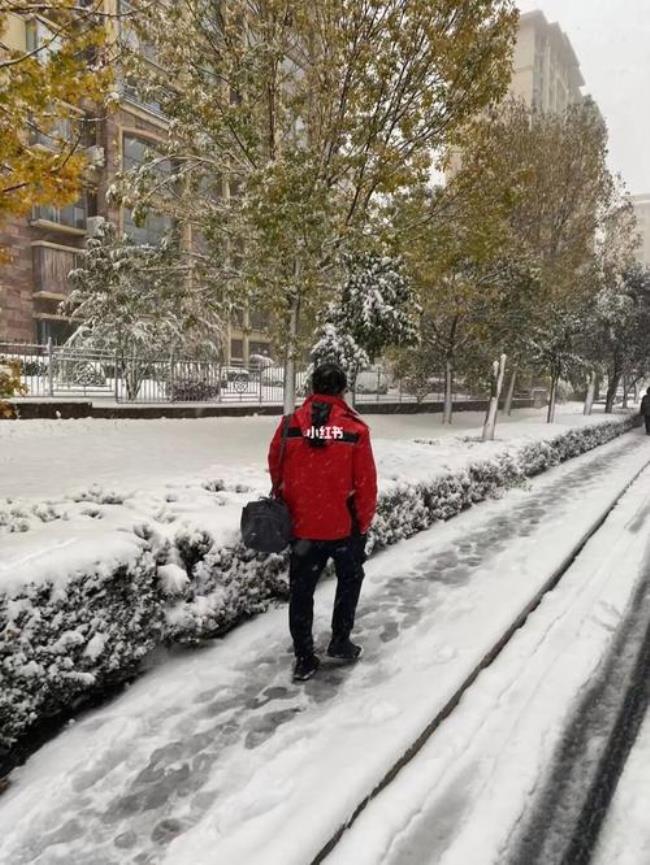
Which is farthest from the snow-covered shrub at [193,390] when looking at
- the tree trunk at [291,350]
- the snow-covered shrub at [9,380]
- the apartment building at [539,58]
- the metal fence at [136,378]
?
the apartment building at [539,58]

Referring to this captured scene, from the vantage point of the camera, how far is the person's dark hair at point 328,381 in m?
3.34

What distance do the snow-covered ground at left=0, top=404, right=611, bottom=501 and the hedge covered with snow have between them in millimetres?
1240

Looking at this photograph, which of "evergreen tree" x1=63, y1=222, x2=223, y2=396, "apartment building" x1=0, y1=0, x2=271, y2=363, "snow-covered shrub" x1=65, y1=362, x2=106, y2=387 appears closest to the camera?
"snow-covered shrub" x1=65, y1=362, x2=106, y2=387

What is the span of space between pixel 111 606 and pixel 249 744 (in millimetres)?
1006

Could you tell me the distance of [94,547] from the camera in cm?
302

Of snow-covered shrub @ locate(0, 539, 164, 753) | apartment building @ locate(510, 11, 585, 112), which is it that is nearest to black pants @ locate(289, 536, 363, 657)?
snow-covered shrub @ locate(0, 539, 164, 753)

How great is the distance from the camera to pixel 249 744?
2.83 metres

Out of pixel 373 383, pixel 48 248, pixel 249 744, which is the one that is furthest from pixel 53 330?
pixel 249 744

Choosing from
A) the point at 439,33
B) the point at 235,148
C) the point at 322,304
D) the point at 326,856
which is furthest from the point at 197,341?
the point at 326,856

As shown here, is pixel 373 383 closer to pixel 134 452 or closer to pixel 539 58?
pixel 134 452

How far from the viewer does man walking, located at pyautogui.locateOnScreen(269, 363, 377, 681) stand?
10.8ft

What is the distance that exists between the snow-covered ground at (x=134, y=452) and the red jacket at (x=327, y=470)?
1896 mm

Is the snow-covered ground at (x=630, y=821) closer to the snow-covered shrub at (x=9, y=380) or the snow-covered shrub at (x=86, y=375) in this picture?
the snow-covered shrub at (x=9, y=380)

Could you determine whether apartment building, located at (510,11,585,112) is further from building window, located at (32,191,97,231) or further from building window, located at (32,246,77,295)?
building window, located at (32,246,77,295)
